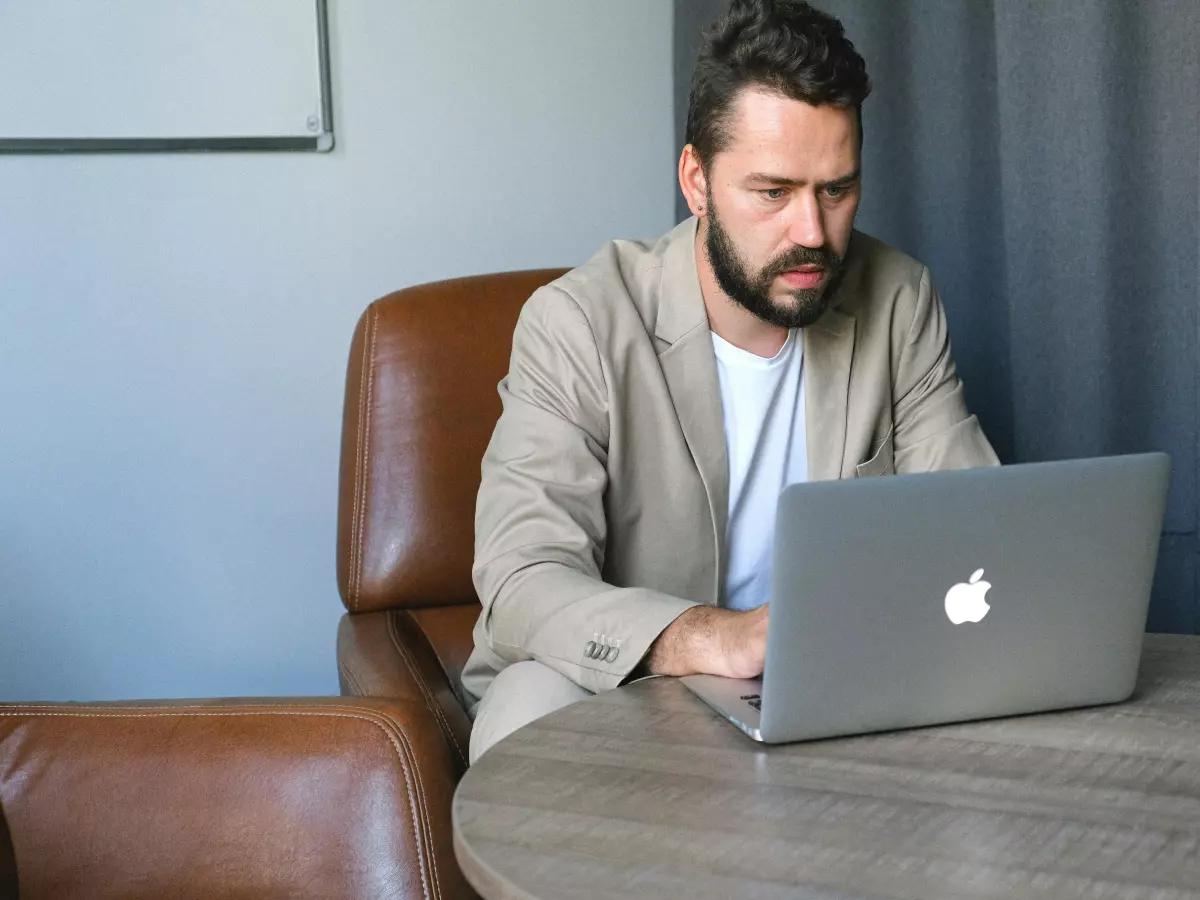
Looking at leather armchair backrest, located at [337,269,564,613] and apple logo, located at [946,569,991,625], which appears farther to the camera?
leather armchair backrest, located at [337,269,564,613]

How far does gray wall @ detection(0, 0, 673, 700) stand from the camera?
2541 millimetres

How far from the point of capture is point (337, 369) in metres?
2.72

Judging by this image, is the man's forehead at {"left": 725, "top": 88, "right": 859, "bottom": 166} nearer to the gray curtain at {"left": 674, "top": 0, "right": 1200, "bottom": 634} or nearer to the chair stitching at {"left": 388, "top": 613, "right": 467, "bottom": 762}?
the gray curtain at {"left": 674, "top": 0, "right": 1200, "bottom": 634}

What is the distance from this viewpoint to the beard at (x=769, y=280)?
1847 millimetres

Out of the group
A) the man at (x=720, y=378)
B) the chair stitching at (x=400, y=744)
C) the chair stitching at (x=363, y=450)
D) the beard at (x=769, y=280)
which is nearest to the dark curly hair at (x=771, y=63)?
the man at (x=720, y=378)

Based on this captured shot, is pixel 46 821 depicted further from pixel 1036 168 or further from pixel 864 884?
pixel 1036 168

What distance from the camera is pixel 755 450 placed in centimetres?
196

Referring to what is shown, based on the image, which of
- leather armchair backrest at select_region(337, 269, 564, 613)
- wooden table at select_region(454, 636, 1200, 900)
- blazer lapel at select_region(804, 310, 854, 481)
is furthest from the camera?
leather armchair backrest at select_region(337, 269, 564, 613)

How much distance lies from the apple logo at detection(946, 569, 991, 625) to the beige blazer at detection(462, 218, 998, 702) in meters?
0.48

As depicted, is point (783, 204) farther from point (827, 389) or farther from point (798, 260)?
point (827, 389)

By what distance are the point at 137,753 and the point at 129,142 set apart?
1.44 metres

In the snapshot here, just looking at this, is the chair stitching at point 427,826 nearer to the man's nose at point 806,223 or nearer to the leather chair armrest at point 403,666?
the leather chair armrest at point 403,666

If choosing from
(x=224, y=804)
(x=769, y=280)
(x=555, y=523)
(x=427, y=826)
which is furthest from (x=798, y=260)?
(x=224, y=804)

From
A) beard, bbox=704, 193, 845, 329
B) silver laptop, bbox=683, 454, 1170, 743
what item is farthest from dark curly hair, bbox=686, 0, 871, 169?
silver laptop, bbox=683, 454, 1170, 743
